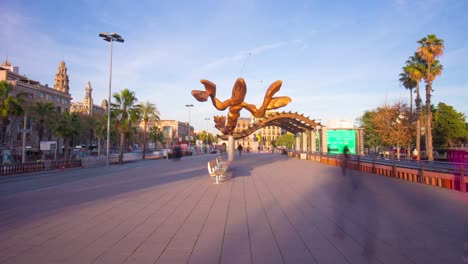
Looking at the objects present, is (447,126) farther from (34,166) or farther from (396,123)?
(34,166)

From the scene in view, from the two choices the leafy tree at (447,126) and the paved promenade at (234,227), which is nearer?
the paved promenade at (234,227)

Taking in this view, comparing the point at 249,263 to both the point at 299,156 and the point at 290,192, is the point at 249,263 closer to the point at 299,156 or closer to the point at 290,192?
the point at 290,192

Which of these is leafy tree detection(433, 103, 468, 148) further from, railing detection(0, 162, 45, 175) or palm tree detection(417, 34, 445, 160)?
railing detection(0, 162, 45, 175)

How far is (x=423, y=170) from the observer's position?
47.6 feet

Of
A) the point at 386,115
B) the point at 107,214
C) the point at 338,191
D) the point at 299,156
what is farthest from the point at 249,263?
the point at 386,115

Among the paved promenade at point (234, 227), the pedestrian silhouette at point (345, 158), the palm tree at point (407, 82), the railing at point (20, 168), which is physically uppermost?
the palm tree at point (407, 82)

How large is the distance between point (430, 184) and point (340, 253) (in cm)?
1122

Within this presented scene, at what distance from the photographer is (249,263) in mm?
4699

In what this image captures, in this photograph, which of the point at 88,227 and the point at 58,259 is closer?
the point at 58,259

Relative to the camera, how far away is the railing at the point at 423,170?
1228 centimetres

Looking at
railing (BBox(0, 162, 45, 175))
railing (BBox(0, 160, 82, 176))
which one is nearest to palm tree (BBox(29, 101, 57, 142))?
railing (BBox(0, 160, 82, 176))

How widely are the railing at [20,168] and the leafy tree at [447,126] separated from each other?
4827 cm

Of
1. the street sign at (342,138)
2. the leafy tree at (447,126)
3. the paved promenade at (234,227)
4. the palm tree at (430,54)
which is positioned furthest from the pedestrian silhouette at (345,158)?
the leafy tree at (447,126)

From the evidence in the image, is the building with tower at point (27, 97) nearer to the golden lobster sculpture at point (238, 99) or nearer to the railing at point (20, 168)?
the railing at point (20, 168)
